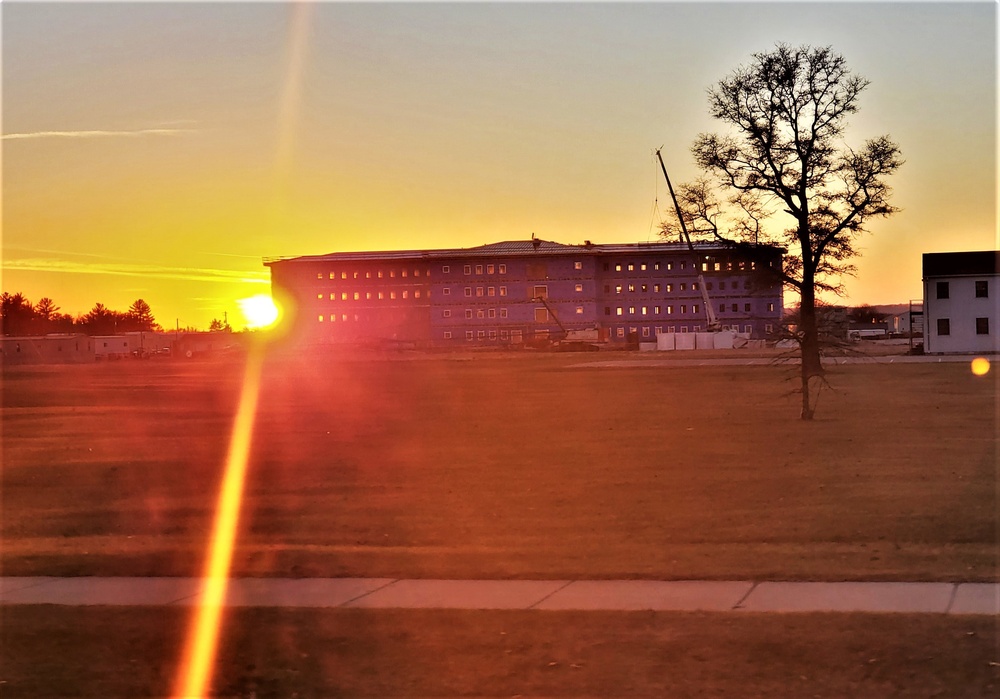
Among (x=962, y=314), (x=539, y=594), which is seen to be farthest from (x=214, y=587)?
(x=962, y=314)

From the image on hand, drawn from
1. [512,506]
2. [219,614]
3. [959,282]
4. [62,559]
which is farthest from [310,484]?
[959,282]

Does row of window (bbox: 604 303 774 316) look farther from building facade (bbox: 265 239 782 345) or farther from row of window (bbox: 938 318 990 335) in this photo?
row of window (bbox: 938 318 990 335)

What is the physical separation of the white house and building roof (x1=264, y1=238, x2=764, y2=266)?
6678cm

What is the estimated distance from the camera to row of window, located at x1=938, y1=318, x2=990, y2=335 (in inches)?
3196

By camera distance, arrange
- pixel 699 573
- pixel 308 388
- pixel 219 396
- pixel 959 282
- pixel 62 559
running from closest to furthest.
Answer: pixel 699 573 → pixel 62 559 → pixel 219 396 → pixel 308 388 → pixel 959 282

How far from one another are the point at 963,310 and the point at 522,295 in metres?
77.9

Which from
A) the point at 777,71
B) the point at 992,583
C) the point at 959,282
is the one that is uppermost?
the point at 777,71

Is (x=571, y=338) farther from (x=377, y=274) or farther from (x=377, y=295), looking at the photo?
(x=377, y=274)

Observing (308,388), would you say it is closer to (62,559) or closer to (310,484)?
(310,484)

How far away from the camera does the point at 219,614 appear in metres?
10.5

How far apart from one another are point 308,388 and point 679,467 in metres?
33.8

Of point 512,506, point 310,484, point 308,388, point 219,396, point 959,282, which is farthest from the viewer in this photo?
point 959,282

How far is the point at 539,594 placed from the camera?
11.1m

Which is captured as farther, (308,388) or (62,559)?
(308,388)
